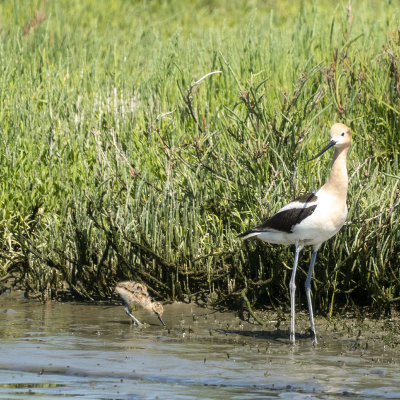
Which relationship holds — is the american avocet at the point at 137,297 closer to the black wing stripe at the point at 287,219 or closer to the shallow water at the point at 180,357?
the shallow water at the point at 180,357

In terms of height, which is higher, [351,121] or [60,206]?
[351,121]

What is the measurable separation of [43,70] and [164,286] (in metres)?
3.46

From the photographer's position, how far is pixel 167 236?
6832 millimetres

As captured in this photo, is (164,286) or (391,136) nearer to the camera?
(164,286)

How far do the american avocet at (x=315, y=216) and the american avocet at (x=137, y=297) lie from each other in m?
0.93

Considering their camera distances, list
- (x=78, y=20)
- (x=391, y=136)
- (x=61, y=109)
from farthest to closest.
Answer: (x=78, y=20)
(x=61, y=109)
(x=391, y=136)

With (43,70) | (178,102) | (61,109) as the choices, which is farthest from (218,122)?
(43,70)

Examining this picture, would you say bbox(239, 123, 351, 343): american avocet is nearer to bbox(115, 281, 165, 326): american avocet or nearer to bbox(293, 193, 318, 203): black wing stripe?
bbox(293, 193, 318, 203): black wing stripe

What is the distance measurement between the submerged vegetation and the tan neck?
0.37 metres

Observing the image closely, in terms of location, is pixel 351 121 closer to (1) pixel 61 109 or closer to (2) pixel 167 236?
(2) pixel 167 236

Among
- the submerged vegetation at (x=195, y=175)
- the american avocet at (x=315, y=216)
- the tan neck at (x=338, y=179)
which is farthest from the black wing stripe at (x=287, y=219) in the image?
the submerged vegetation at (x=195, y=175)

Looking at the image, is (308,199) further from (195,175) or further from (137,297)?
(137,297)

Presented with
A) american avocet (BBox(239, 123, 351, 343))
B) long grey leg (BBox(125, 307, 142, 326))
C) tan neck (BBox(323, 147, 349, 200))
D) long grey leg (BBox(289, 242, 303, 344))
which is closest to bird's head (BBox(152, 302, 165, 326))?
long grey leg (BBox(125, 307, 142, 326))

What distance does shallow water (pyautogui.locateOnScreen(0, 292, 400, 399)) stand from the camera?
490 centimetres
